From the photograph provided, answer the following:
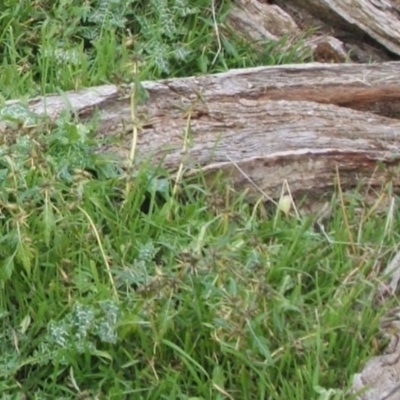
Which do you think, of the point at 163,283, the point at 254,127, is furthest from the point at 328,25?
the point at 163,283

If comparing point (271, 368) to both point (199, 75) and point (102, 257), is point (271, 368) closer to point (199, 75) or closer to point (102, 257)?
point (102, 257)

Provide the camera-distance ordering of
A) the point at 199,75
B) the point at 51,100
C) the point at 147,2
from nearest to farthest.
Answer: the point at 51,100 → the point at 199,75 → the point at 147,2

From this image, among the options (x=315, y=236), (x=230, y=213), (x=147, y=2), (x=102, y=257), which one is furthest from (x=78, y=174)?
(x=147, y=2)

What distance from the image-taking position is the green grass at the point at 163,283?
3037 millimetres

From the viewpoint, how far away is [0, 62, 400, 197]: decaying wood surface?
3.77m

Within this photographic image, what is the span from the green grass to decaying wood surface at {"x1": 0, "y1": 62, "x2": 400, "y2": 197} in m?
0.12

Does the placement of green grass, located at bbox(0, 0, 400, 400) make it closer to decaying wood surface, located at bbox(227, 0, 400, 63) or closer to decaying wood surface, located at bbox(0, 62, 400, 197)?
decaying wood surface, located at bbox(0, 62, 400, 197)

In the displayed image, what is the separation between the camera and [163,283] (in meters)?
3.06

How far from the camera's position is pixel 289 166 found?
3.81m

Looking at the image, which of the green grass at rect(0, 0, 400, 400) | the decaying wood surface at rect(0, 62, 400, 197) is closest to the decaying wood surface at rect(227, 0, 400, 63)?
the decaying wood surface at rect(0, 62, 400, 197)

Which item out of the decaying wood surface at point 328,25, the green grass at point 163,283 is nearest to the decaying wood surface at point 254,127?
the green grass at point 163,283

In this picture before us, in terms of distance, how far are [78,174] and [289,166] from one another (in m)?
0.83

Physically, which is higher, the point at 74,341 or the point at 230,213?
the point at 230,213

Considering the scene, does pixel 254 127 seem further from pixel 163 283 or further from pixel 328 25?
pixel 163 283
